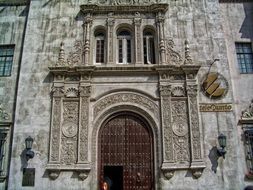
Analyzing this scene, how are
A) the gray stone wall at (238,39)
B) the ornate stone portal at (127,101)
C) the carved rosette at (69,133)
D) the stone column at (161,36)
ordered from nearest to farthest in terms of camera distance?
the ornate stone portal at (127,101)
the carved rosette at (69,133)
the gray stone wall at (238,39)
the stone column at (161,36)

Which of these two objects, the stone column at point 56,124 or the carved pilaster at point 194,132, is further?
the stone column at point 56,124

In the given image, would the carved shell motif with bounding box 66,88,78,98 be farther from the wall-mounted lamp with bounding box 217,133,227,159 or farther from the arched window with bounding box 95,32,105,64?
the wall-mounted lamp with bounding box 217,133,227,159

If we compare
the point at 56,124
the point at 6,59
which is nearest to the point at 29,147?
the point at 56,124

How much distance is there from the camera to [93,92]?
17.2m

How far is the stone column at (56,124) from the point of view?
16.1 metres

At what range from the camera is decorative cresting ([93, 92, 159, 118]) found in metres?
16.9

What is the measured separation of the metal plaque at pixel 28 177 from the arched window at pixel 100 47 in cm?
641

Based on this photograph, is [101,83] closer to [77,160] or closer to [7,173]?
[77,160]

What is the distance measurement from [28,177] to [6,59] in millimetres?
6668

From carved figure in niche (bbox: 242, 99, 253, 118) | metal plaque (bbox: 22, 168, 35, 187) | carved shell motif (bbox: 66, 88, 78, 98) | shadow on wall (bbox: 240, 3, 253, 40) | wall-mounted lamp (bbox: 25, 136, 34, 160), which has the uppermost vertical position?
shadow on wall (bbox: 240, 3, 253, 40)

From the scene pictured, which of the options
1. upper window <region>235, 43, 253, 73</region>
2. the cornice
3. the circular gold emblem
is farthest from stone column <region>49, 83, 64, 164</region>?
upper window <region>235, 43, 253, 73</region>

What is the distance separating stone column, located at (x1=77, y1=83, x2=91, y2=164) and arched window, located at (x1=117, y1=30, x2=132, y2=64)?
2461 millimetres

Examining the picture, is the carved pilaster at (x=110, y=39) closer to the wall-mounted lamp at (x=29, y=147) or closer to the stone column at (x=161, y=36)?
the stone column at (x=161, y=36)

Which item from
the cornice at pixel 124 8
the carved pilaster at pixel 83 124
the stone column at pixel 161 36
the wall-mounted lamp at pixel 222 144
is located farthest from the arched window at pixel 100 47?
the wall-mounted lamp at pixel 222 144
